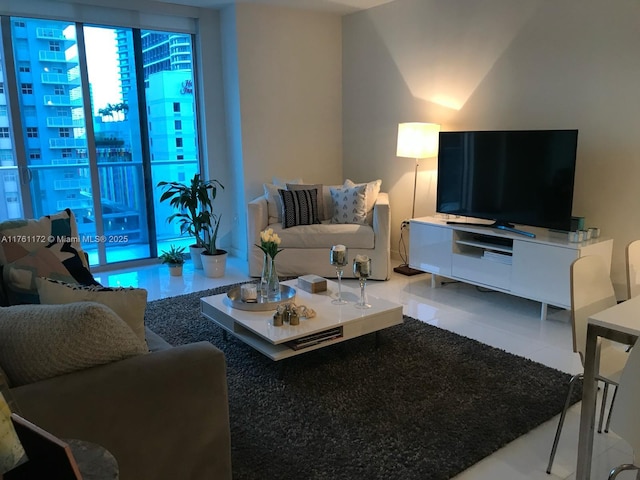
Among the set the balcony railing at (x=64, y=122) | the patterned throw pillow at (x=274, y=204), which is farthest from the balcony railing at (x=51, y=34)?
the patterned throw pillow at (x=274, y=204)

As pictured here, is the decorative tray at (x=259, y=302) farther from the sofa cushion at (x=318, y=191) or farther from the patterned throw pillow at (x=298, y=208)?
the sofa cushion at (x=318, y=191)

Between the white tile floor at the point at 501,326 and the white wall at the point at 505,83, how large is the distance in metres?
0.75

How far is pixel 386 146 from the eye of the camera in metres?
5.28

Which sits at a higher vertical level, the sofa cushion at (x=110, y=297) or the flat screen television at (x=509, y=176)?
the flat screen television at (x=509, y=176)

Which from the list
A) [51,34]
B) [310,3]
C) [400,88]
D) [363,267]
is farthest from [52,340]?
[310,3]

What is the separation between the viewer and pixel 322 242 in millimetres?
4531

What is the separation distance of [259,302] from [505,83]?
8.73 feet

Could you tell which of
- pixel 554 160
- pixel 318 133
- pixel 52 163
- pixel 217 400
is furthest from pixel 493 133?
pixel 52 163

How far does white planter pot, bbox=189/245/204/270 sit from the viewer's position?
5031 millimetres

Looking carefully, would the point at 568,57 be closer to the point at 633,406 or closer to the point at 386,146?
the point at 386,146

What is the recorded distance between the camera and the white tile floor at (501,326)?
2.04 m

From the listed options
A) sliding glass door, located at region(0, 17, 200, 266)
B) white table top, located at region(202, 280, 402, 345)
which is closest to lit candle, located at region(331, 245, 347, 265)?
white table top, located at region(202, 280, 402, 345)

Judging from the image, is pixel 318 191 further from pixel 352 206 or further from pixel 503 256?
pixel 503 256

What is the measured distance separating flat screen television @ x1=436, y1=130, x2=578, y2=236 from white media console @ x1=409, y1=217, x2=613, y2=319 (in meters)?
0.15
